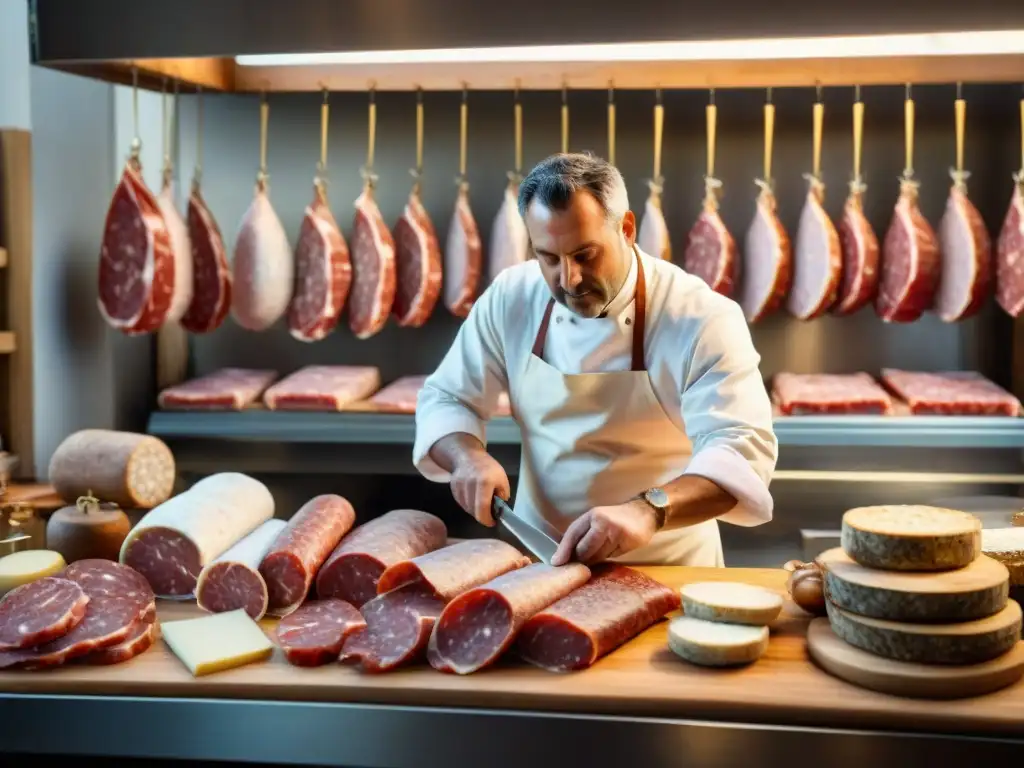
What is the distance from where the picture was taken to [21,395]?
399 centimetres

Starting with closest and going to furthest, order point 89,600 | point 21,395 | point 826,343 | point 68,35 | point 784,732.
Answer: point 784,732
point 89,600
point 68,35
point 21,395
point 826,343

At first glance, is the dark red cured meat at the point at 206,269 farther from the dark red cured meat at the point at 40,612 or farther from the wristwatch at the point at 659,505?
the wristwatch at the point at 659,505

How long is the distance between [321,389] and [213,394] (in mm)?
420

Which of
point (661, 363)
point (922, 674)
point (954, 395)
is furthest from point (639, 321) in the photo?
point (954, 395)

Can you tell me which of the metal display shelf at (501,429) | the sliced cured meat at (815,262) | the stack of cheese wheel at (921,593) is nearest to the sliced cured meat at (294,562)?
the stack of cheese wheel at (921,593)

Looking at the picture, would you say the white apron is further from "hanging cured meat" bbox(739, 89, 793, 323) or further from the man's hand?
"hanging cured meat" bbox(739, 89, 793, 323)

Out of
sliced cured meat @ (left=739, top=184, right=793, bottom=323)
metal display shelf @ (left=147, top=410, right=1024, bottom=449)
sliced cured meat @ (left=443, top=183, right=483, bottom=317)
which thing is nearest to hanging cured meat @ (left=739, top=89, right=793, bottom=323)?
sliced cured meat @ (left=739, top=184, right=793, bottom=323)

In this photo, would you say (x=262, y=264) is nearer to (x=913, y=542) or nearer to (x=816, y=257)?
(x=816, y=257)

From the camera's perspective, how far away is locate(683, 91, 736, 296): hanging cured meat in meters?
3.98

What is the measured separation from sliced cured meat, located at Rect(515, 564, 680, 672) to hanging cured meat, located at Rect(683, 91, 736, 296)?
2.10m

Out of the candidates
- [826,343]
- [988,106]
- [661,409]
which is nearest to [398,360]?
[826,343]

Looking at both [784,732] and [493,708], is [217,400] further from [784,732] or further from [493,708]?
[784,732]

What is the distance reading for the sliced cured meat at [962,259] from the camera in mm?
3855

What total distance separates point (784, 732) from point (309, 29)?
204cm
